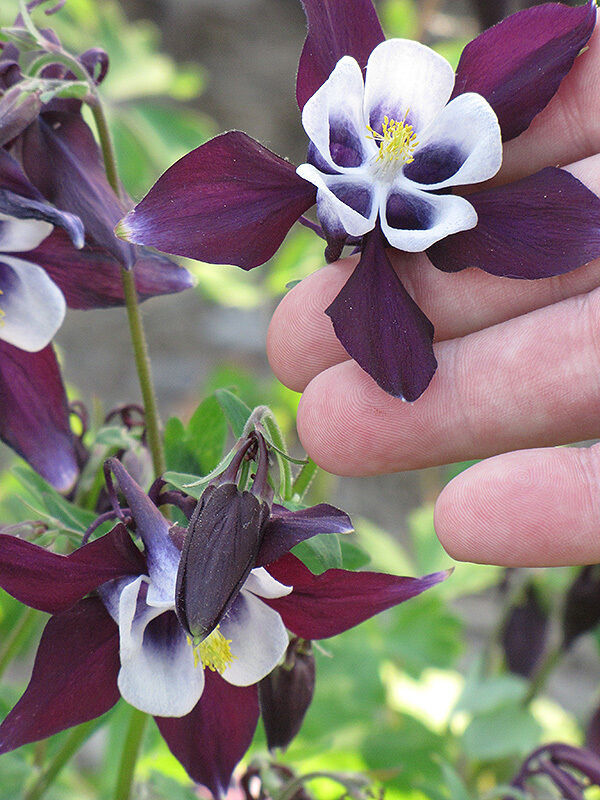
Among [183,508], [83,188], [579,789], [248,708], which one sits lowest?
[579,789]

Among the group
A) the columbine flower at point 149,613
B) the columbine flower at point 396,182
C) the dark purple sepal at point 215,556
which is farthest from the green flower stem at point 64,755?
the columbine flower at point 396,182

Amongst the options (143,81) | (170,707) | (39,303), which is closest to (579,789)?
(170,707)

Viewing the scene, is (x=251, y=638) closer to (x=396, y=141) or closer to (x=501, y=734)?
(x=396, y=141)

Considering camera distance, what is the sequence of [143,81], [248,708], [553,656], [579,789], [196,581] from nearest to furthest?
[196,581] < [248,708] < [579,789] < [553,656] < [143,81]

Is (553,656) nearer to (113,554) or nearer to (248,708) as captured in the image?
(248,708)

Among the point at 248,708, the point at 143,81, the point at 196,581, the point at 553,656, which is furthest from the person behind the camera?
the point at 143,81
